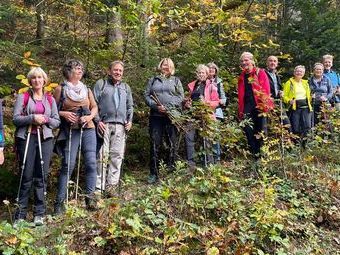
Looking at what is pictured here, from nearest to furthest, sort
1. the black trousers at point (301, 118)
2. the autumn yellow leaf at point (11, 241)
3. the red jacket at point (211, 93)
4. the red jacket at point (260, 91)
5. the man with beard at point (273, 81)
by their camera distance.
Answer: the autumn yellow leaf at point (11, 241) → the red jacket at point (260, 91) → the red jacket at point (211, 93) → the man with beard at point (273, 81) → the black trousers at point (301, 118)

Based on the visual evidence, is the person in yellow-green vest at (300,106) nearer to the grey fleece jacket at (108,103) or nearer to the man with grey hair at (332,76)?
the man with grey hair at (332,76)

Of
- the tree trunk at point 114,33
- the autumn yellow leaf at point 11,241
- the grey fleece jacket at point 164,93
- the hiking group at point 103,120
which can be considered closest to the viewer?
the autumn yellow leaf at point 11,241

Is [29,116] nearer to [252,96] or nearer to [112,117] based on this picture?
[112,117]

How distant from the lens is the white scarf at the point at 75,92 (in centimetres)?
628

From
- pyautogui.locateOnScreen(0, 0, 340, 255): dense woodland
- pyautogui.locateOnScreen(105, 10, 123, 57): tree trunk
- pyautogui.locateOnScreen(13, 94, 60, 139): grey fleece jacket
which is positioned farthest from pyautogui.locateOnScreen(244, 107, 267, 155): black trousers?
pyautogui.locateOnScreen(105, 10, 123, 57): tree trunk

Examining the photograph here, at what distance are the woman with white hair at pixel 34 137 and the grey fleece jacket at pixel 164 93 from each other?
6.38ft

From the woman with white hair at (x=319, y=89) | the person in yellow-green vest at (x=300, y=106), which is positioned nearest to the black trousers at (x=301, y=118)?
the person in yellow-green vest at (x=300, y=106)

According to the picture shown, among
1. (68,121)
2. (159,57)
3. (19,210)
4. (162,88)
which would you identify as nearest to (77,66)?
(68,121)

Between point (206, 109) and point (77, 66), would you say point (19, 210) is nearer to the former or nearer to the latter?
point (77, 66)

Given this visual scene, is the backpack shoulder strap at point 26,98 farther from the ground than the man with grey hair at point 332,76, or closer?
closer

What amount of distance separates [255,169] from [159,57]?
4665mm

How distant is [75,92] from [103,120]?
745 mm

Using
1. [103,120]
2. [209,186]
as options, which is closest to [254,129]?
[209,186]

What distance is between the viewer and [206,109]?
6.31 meters
